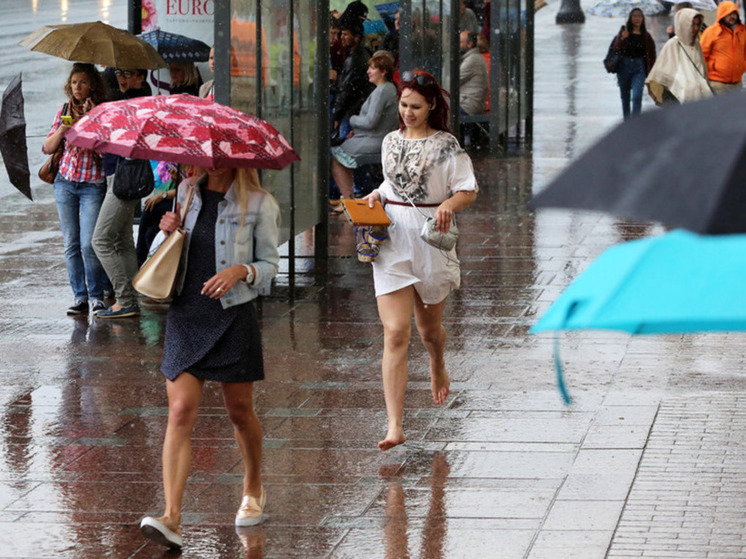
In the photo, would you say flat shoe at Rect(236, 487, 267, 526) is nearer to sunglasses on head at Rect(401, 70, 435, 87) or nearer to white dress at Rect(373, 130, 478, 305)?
white dress at Rect(373, 130, 478, 305)

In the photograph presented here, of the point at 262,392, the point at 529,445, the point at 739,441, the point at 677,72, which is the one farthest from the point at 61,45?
the point at 677,72

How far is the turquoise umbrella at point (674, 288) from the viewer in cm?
275

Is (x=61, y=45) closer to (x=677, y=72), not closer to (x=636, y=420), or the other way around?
(x=636, y=420)

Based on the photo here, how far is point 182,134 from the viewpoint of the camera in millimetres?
5449

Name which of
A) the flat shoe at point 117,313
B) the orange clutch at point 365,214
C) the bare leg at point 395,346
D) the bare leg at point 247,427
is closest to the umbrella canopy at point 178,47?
the flat shoe at point 117,313

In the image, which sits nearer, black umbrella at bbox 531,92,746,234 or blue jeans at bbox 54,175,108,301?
black umbrella at bbox 531,92,746,234

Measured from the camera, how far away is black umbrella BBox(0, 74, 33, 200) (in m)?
9.93

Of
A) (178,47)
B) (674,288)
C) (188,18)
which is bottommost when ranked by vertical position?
(674,288)

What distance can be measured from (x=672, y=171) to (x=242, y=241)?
3.09 metres

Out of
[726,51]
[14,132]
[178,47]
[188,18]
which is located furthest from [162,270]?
[726,51]

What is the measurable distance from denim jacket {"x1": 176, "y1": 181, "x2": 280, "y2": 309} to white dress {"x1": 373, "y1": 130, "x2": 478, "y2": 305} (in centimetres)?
118

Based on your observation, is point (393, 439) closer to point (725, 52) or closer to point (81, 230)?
point (81, 230)

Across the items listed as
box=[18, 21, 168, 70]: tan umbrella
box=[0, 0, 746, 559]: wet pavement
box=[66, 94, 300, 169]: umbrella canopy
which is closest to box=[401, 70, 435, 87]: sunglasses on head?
box=[66, 94, 300, 169]: umbrella canopy

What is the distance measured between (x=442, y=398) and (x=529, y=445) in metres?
0.71
